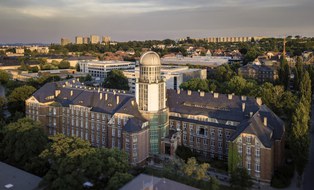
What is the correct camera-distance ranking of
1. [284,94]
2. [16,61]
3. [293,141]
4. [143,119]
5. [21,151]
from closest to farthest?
[293,141]
[21,151]
[143,119]
[284,94]
[16,61]

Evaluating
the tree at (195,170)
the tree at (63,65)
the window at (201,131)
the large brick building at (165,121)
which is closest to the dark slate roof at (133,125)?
the large brick building at (165,121)

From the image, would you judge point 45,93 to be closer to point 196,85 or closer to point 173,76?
point 196,85

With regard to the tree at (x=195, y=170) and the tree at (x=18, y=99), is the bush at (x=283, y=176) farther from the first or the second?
the tree at (x=18, y=99)

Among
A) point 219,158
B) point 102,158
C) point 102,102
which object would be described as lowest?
point 219,158

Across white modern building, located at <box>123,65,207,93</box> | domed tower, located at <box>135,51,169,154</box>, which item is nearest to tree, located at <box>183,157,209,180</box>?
domed tower, located at <box>135,51,169,154</box>

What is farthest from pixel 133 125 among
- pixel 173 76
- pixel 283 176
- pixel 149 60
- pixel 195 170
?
pixel 173 76

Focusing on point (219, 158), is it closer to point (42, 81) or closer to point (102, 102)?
point (102, 102)

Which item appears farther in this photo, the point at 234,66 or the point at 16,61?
the point at 16,61

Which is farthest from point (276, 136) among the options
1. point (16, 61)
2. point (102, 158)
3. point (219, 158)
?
point (16, 61)
